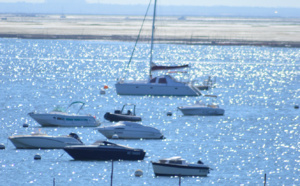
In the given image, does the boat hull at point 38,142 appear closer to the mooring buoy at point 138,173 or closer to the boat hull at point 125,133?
the boat hull at point 125,133

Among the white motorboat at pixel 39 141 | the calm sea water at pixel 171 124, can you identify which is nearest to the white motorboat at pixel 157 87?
the calm sea water at pixel 171 124

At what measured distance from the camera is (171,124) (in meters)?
69.1

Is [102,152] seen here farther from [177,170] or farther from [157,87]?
[157,87]

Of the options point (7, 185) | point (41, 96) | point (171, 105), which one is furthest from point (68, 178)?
point (41, 96)

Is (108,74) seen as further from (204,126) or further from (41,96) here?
(204,126)

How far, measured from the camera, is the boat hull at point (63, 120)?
6378cm

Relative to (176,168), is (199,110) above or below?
above

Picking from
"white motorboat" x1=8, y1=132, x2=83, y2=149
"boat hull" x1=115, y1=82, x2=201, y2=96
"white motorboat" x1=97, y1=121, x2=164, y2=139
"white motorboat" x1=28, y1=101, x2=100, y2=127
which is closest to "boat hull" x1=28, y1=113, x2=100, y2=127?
"white motorboat" x1=28, y1=101, x2=100, y2=127

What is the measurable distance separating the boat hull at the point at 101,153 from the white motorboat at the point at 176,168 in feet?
13.5

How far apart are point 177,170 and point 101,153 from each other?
19.5 feet

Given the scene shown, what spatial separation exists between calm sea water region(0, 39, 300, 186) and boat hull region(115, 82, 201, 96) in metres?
0.84

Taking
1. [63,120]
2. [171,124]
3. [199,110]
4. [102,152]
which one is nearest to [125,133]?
[63,120]

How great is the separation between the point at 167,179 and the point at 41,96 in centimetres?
4577

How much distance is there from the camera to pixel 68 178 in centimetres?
4594
